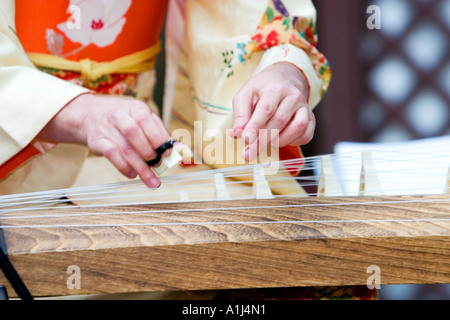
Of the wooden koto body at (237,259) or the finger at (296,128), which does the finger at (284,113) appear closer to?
the finger at (296,128)

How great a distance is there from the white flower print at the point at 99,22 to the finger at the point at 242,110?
453 millimetres

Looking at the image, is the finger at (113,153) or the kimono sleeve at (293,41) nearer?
the finger at (113,153)

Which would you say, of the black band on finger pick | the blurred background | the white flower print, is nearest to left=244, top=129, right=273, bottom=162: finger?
the black band on finger pick

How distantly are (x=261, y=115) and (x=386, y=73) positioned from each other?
1822 millimetres

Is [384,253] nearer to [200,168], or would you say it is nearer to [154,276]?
[154,276]

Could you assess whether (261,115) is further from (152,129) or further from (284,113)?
(152,129)

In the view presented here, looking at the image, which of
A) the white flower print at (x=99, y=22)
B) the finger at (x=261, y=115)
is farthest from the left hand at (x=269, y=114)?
the white flower print at (x=99, y=22)

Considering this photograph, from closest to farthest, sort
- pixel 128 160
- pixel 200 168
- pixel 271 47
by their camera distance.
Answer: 1. pixel 128 160
2. pixel 271 47
3. pixel 200 168

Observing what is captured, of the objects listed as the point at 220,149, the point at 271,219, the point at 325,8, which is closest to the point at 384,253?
the point at 271,219

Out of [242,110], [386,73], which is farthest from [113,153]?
[386,73]

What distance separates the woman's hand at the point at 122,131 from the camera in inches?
31.9

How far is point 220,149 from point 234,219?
1.64ft

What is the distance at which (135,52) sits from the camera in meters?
1.29
